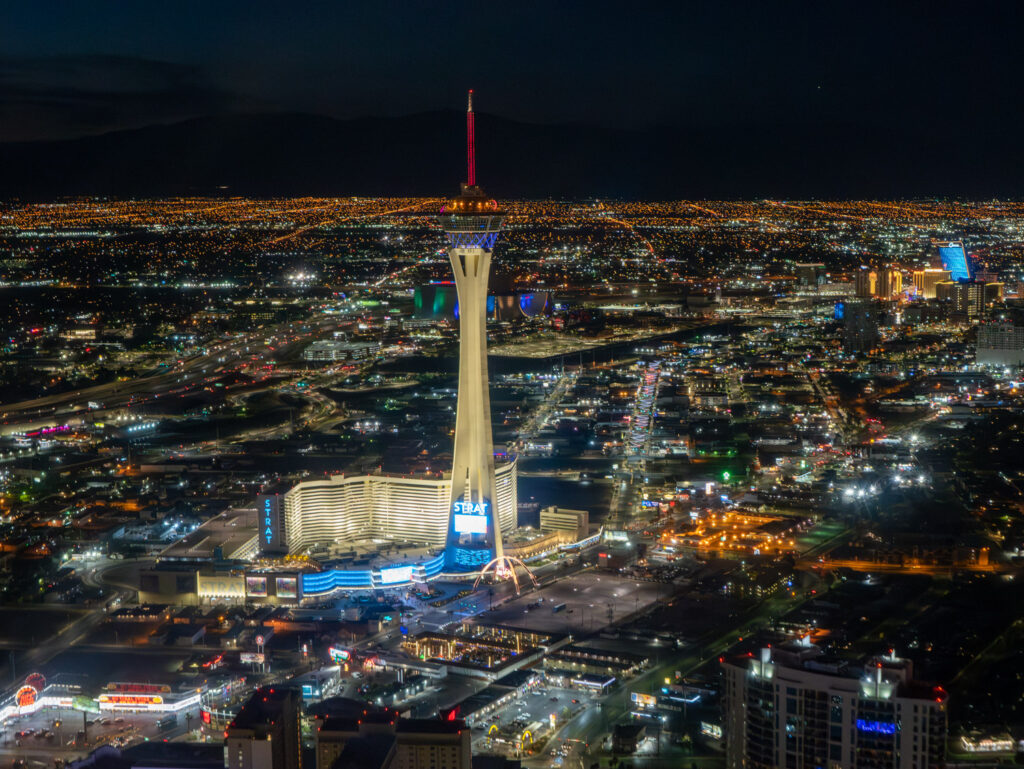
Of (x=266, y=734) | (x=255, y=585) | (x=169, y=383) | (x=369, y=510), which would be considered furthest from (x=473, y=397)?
(x=169, y=383)

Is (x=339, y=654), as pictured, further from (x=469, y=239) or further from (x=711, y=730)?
(x=469, y=239)

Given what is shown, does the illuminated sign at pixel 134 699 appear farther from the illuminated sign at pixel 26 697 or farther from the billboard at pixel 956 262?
the billboard at pixel 956 262

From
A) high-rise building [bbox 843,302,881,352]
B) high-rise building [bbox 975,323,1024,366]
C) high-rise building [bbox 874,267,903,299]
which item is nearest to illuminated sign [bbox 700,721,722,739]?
high-rise building [bbox 975,323,1024,366]

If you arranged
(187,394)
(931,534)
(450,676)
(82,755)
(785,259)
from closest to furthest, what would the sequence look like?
(82,755) < (450,676) < (931,534) < (187,394) < (785,259)

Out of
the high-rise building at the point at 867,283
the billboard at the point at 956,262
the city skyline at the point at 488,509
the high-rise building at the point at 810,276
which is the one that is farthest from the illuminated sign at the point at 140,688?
the high-rise building at the point at 810,276

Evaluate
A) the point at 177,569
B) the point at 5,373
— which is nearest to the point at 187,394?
the point at 5,373

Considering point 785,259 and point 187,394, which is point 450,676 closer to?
point 187,394
